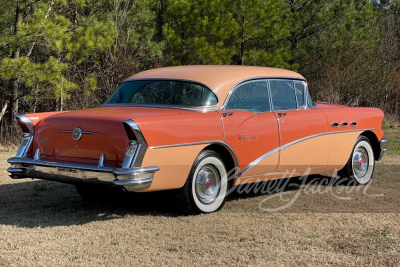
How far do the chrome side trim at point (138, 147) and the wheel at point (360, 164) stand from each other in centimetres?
370

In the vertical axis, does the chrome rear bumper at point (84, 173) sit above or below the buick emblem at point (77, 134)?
below

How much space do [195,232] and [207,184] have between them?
0.87 m

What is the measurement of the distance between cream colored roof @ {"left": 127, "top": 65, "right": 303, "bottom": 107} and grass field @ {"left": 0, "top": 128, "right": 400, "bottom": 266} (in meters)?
1.37

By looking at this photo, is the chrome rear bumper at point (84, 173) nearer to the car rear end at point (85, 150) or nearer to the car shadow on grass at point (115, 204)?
the car rear end at point (85, 150)

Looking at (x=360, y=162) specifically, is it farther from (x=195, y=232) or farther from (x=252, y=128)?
(x=195, y=232)

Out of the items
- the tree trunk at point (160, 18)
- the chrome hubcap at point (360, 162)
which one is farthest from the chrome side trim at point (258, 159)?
the tree trunk at point (160, 18)

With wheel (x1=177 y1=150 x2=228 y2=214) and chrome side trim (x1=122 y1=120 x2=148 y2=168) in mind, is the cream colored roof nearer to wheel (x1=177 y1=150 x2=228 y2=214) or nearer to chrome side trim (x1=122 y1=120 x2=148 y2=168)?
wheel (x1=177 y1=150 x2=228 y2=214)

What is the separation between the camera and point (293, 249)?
4355mm

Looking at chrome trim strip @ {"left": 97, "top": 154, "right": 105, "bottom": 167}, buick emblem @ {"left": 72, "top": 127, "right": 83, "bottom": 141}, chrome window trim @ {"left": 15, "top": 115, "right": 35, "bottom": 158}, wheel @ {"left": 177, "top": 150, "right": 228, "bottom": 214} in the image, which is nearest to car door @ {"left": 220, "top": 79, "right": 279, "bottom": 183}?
wheel @ {"left": 177, "top": 150, "right": 228, "bottom": 214}

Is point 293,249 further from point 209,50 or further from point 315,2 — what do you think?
point 315,2

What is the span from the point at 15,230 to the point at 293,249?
2552mm

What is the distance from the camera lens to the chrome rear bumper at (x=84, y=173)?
4.86 meters

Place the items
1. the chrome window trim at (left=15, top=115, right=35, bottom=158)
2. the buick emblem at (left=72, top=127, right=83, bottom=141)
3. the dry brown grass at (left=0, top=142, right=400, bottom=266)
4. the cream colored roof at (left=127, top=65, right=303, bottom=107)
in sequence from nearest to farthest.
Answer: the dry brown grass at (left=0, top=142, right=400, bottom=266) < the buick emblem at (left=72, top=127, right=83, bottom=141) < the chrome window trim at (left=15, top=115, right=35, bottom=158) < the cream colored roof at (left=127, top=65, right=303, bottom=107)

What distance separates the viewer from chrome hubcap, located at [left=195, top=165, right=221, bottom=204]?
5.59 meters
